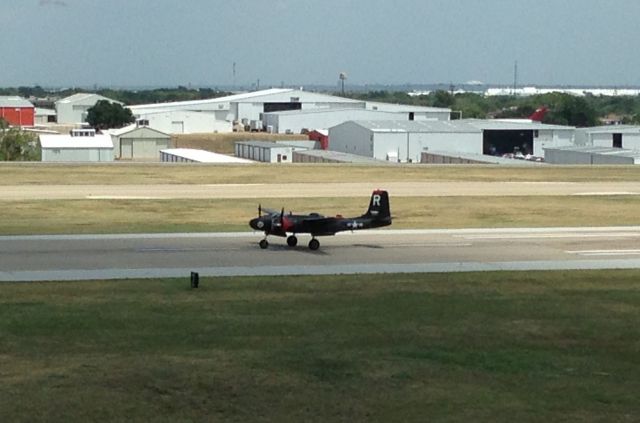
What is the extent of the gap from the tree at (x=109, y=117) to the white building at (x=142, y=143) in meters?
25.9

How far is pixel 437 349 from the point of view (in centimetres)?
2064

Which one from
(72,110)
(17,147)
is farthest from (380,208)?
(72,110)

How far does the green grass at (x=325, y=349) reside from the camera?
16.3 m

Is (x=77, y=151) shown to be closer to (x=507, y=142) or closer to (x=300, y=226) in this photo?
(x=507, y=142)

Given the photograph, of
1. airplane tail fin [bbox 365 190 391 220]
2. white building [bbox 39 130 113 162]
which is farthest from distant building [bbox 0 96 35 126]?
airplane tail fin [bbox 365 190 391 220]

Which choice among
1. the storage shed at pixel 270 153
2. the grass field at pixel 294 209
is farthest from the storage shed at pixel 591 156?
the grass field at pixel 294 209

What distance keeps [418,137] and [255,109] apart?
63.2m

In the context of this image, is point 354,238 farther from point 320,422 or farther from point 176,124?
point 176,124

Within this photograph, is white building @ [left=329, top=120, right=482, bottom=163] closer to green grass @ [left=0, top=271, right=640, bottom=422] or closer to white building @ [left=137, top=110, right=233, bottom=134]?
white building @ [left=137, top=110, right=233, bottom=134]

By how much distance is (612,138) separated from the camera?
104375 mm

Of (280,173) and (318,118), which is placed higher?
(318,118)

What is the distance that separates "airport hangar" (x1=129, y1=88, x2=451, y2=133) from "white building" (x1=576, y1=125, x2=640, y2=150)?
2693cm

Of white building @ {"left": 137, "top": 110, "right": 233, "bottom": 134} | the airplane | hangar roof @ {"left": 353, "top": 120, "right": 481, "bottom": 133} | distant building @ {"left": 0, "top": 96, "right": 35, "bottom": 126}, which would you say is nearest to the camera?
the airplane

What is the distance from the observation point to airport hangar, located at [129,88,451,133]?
5443 inches
